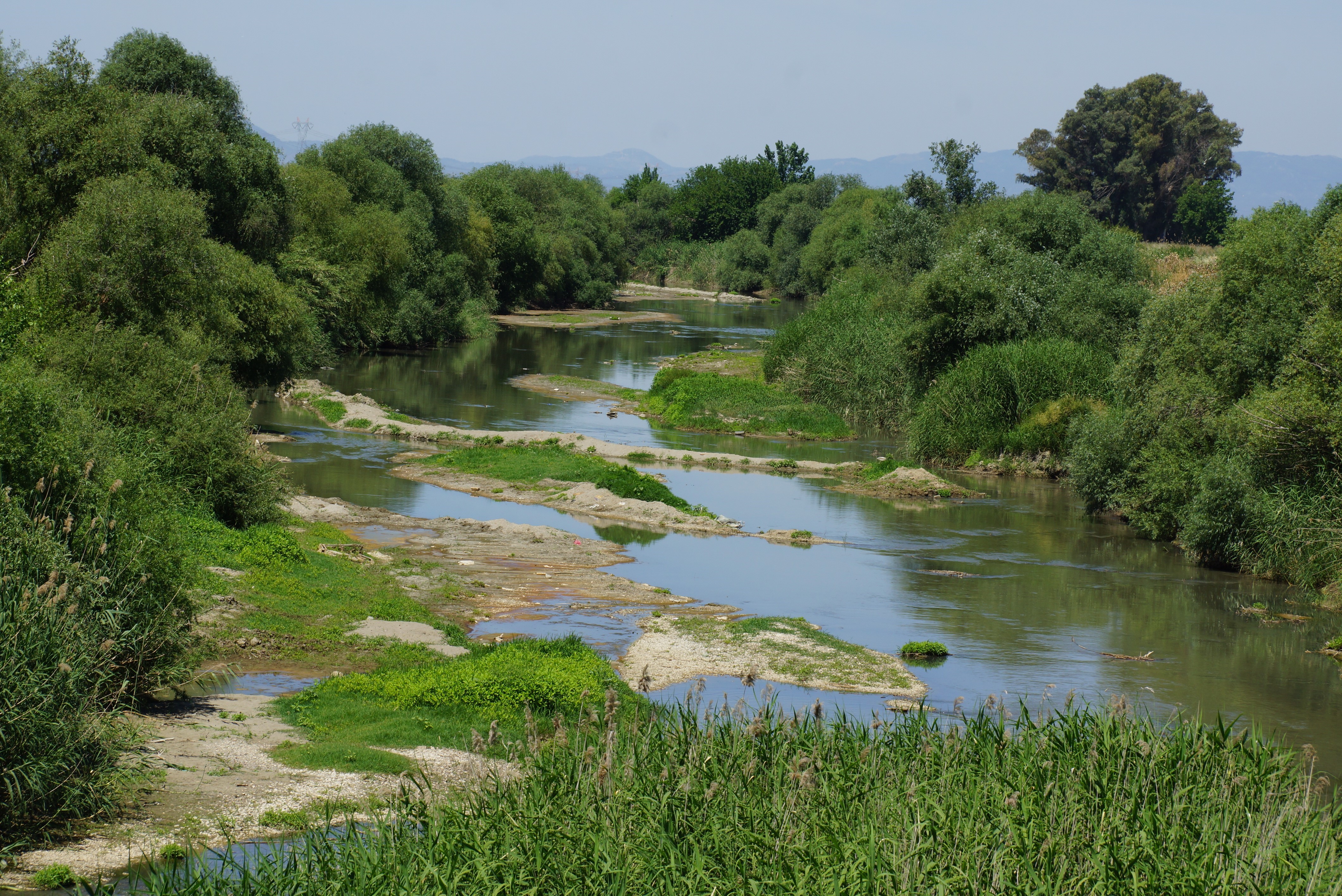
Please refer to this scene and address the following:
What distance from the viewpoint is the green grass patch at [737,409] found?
52.2 metres

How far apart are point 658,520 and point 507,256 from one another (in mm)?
68771

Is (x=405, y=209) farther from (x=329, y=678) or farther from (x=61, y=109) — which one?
(x=329, y=678)

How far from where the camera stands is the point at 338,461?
40281mm

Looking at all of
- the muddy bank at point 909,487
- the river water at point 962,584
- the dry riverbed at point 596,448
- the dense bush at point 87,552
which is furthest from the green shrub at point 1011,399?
the dense bush at point 87,552

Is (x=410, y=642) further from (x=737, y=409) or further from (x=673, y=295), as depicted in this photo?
(x=673, y=295)

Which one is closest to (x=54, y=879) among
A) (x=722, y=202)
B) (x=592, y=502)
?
(x=592, y=502)

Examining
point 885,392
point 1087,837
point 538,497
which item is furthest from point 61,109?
point 885,392

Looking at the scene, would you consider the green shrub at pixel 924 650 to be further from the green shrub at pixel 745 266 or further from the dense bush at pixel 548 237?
the green shrub at pixel 745 266

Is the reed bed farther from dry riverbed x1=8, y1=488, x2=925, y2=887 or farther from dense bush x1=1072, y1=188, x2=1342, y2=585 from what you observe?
dense bush x1=1072, y1=188, x2=1342, y2=585

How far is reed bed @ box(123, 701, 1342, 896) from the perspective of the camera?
8.02 m

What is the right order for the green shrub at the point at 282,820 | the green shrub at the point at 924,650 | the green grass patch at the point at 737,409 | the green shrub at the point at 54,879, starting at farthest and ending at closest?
the green grass patch at the point at 737,409 < the green shrub at the point at 924,650 < the green shrub at the point at 282,820 < the green shrub at the point at 54,879

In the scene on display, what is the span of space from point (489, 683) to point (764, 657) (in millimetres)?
6305

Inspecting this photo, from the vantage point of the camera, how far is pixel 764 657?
20.2 m

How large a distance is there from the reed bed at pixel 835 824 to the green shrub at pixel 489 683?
4.67 metres
